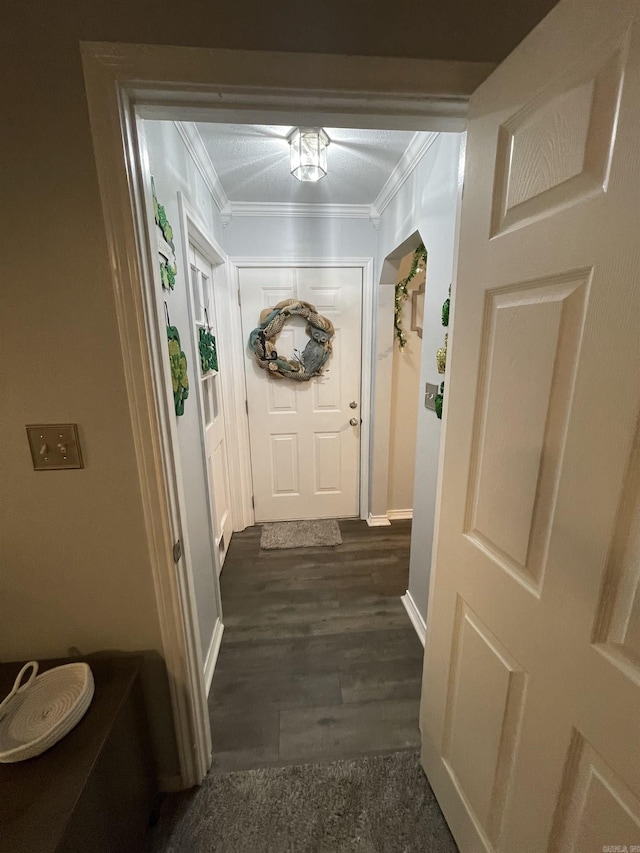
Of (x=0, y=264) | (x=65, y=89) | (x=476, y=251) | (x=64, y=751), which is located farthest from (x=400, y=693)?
(x=65, y=89)

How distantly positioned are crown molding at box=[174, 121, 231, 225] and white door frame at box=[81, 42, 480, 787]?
2.48ft

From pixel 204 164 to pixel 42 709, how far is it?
215 cm

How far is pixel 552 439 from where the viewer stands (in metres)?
0.64

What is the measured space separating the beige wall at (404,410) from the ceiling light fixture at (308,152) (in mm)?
1153

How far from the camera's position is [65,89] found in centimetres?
71

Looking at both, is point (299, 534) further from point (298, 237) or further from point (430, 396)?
point (298, 237)

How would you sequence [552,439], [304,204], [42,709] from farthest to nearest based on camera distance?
[304,204]
[42,709]
[552,439]

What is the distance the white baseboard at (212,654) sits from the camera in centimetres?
153

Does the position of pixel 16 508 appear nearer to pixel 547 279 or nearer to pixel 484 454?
pixel 484 454

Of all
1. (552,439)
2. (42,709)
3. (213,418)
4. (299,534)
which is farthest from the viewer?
(299,534)

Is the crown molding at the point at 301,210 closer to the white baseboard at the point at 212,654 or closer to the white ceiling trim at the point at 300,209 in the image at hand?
the white ceiling trim at the point at 300,209

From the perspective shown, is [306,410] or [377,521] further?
[377,521]

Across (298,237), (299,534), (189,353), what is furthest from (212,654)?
(298,237)

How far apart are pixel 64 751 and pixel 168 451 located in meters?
0.70
